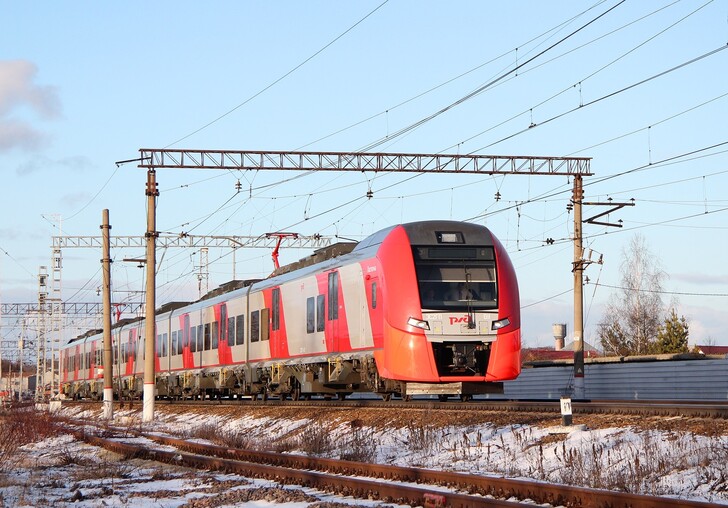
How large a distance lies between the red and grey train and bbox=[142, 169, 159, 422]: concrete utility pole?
2793 mm

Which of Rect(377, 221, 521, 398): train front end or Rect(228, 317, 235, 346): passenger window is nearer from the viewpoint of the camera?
Rect(377, 221, 521, 398): train front end

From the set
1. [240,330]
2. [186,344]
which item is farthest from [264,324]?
[186,344]

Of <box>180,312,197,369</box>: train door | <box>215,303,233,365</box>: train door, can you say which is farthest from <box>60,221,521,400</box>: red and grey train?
<box>180,312,197,369</box>: train door

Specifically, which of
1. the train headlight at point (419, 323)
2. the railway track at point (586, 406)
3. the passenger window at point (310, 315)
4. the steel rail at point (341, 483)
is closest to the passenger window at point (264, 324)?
the railway track at point (586, 406)

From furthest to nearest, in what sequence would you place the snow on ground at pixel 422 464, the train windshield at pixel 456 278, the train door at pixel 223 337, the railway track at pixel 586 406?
1. the train door at pixel 223 337
2. the train windshield at pixel 456 278
3. the railway track at pixel 586 406
4. the snow on ground at pixel 422 464

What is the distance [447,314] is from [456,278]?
82 cm

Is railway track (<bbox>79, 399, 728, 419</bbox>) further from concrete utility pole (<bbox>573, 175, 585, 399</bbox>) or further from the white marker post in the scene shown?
concrete utility pole (<bbox>573, 175, 585, 399</bbox>)

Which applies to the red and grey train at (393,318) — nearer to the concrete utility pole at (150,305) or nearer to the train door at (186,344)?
the concrete utility pole at (150,305)

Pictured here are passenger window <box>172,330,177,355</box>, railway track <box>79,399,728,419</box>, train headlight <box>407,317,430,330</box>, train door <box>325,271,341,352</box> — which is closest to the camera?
railway track <box>79,399,728,419</box>

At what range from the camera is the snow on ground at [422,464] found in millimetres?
11133

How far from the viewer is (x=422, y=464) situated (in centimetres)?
1469

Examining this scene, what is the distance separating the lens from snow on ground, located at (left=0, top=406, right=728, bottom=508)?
36.5ft

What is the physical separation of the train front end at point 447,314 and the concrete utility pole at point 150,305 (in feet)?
38.9

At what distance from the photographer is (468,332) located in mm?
19875
